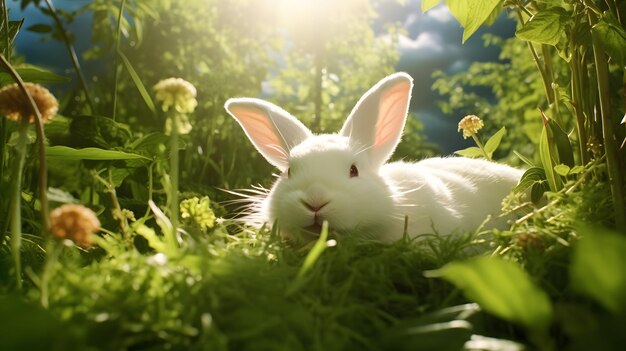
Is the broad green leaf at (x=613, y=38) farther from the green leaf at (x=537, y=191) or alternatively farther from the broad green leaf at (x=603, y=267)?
the broad green leaf at (x=603, y=267)

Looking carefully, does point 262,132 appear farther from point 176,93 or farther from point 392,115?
point 176,93

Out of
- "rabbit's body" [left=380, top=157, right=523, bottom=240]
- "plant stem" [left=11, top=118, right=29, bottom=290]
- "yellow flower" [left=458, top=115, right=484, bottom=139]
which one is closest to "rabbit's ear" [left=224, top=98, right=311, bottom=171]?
"rabbit's body" [left=380, top=157, right=523, bottom=240]

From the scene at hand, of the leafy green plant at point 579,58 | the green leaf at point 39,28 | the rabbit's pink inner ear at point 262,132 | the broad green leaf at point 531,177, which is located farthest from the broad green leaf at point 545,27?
the green leaf at point 39,28

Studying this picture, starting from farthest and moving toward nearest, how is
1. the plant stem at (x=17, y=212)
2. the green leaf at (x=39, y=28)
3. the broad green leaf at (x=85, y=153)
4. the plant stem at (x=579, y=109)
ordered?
1. the green leaf at (x=39, y=28)
2. the plant stem at (x=579, y=109)
3. the broad green leaf at (x=85, y=153)
4. the plant stem at (x=17, y=212)

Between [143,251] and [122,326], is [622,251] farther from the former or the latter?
[143,251]

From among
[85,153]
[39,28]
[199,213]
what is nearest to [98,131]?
[85,153]

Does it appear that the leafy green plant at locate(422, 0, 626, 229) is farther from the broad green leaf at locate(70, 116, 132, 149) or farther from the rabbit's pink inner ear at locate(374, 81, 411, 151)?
the broad green leaf at locate(70, 116, 132, 149)

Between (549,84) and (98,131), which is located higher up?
(549,84)
